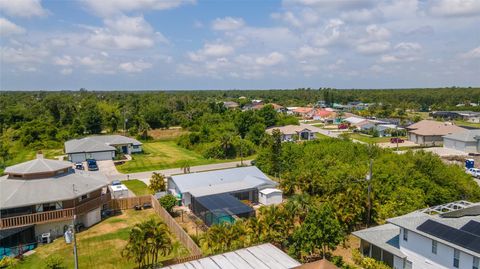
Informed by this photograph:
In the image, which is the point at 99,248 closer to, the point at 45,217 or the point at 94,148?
the point at 45,217

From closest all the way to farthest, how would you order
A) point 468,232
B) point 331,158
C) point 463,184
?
point 468,232
point 463,184
point 331,158

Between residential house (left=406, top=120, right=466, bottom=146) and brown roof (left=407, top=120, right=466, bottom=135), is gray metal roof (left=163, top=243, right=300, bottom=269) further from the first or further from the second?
brown roof (left=407, top=120, right=466, bottom=135)

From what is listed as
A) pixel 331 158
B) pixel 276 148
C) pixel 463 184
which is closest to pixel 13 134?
pixel 276 148

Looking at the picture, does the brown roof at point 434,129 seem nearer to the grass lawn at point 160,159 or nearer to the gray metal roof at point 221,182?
the grass lawn at point 160,159

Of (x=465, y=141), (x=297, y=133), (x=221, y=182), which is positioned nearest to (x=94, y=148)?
(x=221, y=182)

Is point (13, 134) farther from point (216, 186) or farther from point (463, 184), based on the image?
point (463, 184)

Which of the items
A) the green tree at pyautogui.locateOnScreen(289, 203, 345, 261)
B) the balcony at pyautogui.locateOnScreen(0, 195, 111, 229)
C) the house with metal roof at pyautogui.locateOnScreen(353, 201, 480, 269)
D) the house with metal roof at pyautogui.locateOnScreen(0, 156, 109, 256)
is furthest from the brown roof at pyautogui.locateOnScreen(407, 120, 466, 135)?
the balcony at pyautogui.locateOnScreen(0, 195, 111, 229)
